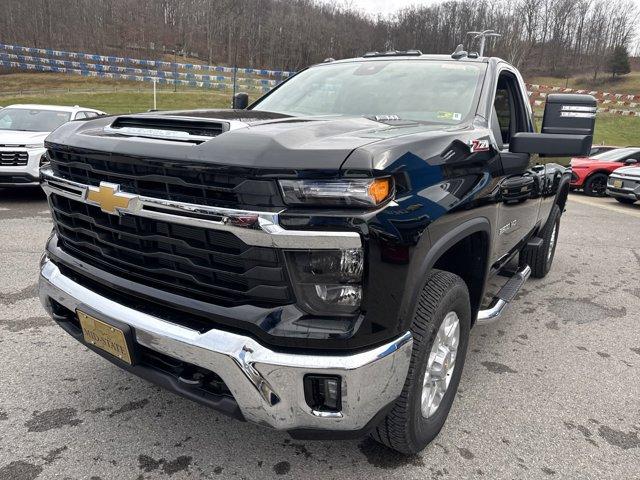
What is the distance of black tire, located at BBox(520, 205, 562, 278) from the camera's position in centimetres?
475

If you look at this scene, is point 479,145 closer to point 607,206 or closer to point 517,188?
point 517,188

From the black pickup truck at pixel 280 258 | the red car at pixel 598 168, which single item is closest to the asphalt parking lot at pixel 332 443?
the black pickup truck at pixel 280 258

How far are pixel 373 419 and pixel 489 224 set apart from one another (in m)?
1.25

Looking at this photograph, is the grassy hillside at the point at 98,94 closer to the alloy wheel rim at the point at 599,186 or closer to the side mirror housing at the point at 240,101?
the alloy wheel rim at the point at 599,186

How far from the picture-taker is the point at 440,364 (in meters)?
2.30

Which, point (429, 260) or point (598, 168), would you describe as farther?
point (598, 168)

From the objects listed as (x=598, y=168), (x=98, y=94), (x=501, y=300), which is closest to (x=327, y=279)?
(x=501, y=300)

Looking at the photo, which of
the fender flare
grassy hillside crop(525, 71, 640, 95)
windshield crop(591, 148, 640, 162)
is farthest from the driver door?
grassy hillside crop(525, 71, 640, 95)

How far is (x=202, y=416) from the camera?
254 cm

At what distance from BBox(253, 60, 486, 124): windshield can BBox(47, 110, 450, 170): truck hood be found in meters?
0.74

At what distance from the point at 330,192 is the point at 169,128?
823mm

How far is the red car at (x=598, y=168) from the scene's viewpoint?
528 inches

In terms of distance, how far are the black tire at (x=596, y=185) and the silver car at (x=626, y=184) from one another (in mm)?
1422

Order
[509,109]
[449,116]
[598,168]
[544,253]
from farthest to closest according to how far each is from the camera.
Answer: [598,168] → [544,253] → [509,109] → [449,116]
